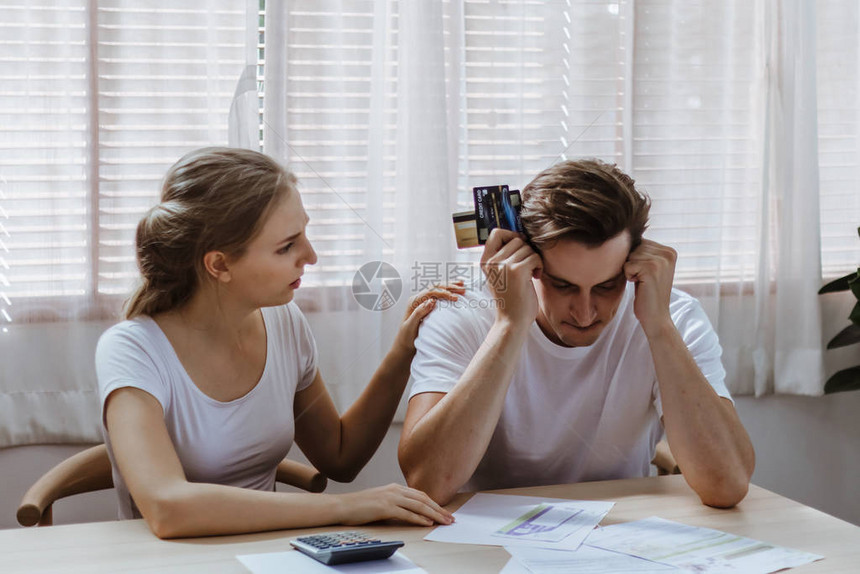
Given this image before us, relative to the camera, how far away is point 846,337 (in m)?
2.34

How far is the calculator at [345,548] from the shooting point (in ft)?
3.55

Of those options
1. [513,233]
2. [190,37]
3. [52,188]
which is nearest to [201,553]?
[513,233]

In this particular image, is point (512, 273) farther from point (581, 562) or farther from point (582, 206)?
point (581, 562)

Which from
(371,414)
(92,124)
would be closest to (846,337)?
(371,414)

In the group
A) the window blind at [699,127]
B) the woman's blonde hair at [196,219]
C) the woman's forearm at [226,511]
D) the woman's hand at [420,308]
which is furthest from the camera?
the window blind at [699,127]

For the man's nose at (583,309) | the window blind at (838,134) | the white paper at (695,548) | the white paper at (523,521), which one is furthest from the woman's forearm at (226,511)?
the window blind at (838,134)

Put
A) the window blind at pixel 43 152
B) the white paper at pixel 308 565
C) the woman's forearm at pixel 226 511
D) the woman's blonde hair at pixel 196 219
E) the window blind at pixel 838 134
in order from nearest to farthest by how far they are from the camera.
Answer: the white paper at pixel 308 565
the woman's forearm at pixel 226 511
the woman's blonde hair at pixel 196 219
the window blind at pixel 43 152
the window blind at pixel 838 134

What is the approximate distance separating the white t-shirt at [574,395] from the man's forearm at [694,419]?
0.11 meters

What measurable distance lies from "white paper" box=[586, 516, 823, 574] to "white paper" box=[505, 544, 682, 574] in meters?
0.02

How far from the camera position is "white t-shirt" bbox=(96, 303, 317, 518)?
4.58 ft

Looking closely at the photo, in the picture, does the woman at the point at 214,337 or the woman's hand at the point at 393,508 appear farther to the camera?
the woman at the point at 214,337

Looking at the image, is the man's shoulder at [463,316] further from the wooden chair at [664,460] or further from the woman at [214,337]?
the wooden chair at [664,460]

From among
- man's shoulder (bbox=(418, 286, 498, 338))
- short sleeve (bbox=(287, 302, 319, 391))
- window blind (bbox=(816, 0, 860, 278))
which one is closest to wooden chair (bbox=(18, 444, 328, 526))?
short sleeve (bbox=(287, 302, 319, 391))

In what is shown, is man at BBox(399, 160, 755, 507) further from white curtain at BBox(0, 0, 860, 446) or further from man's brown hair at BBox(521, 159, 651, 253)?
white curtain at BBox(0, 0, 860, 446)
